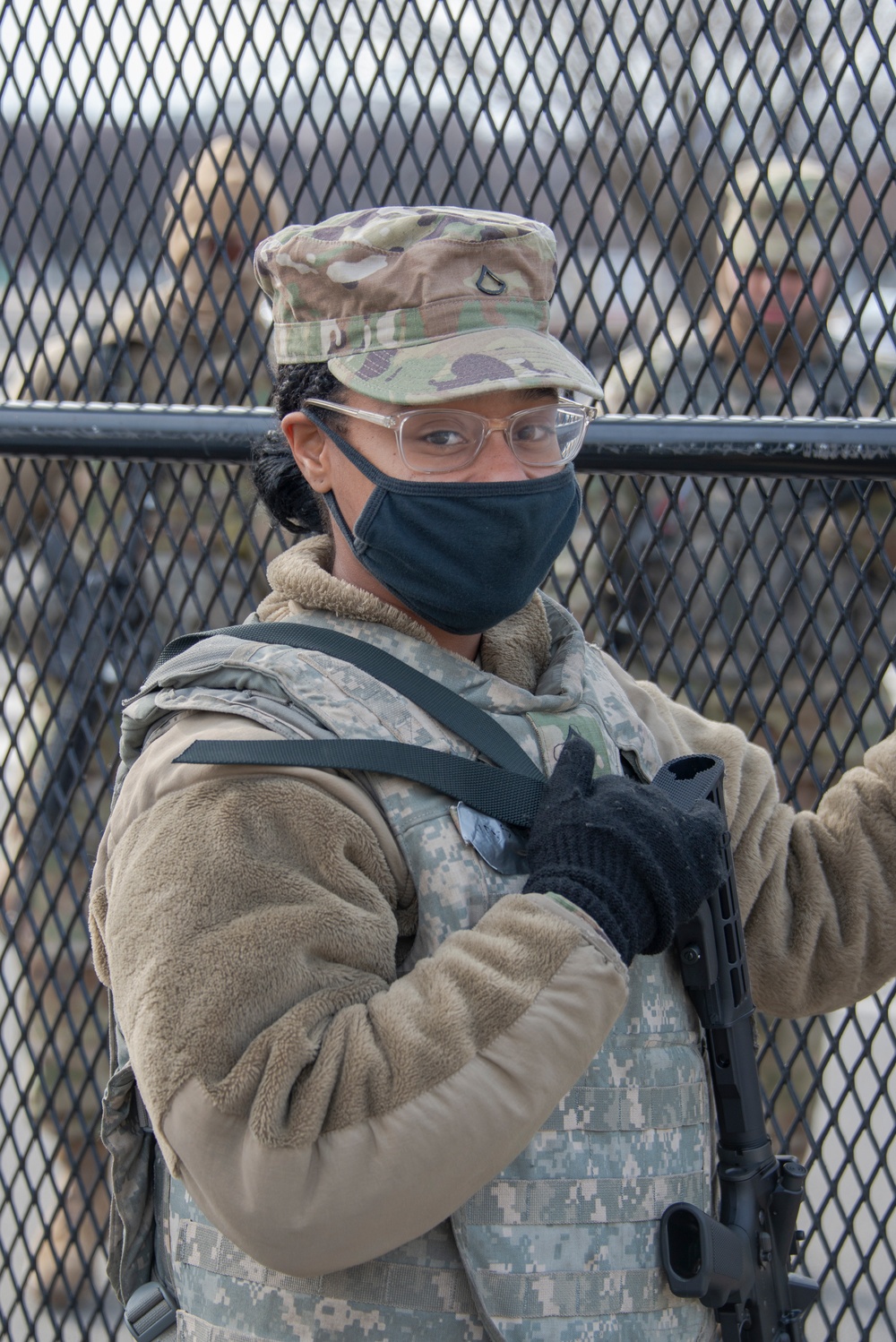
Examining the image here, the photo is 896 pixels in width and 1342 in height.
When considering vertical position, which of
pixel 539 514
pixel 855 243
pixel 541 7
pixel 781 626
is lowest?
pixel 781 626

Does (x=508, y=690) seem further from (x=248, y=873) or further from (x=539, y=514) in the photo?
(x=248, y=873)

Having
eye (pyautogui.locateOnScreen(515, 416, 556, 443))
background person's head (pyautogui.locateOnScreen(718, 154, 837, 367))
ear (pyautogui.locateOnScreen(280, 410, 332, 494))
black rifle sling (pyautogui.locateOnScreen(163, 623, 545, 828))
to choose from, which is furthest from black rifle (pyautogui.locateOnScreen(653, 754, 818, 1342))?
background person's head (pyautogui.locateOnScreen(718, 154, 837, 367))

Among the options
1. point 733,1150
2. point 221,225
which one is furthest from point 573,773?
point 221,225

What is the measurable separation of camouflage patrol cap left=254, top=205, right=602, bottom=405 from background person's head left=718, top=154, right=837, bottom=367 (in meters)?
0.61

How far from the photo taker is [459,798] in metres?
1.12

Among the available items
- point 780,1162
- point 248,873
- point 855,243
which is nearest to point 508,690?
point 248,873

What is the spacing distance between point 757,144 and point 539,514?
876mm

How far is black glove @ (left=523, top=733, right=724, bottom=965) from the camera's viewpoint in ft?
3.40

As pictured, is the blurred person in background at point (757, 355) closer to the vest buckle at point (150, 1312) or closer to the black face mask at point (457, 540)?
the black face mask at point (457, 540)

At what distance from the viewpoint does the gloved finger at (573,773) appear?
3.64ft

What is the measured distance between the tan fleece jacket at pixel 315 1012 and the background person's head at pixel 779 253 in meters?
1.02

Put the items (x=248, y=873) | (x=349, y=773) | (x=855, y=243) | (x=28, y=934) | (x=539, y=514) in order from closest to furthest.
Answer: (x=248, y=873)
(x=349, y=773)
(x=539, y=514)
(x=855, y=243)
(x=28, y=934)

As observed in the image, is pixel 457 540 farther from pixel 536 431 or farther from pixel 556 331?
pixel 556 331

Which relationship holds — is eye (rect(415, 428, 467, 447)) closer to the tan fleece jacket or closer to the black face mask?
the black face mask
